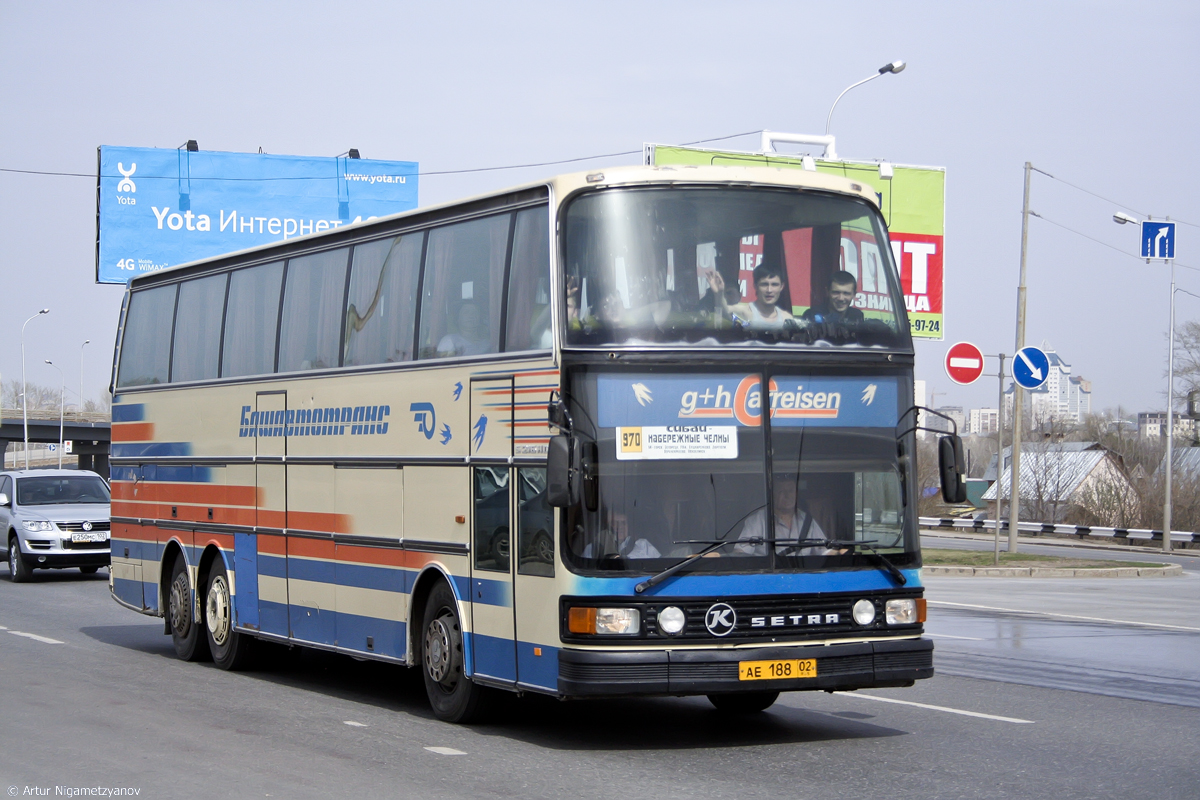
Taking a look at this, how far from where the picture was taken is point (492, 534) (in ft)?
32.7

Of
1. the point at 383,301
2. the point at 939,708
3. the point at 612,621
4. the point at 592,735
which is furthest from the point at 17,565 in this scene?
the point at 612,621

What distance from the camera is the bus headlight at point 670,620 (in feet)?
29.1

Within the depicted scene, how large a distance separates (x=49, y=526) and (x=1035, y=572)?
18.7 m

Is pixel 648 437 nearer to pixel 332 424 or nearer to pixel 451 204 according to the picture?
pixel 451 204

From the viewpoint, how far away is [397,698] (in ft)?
39.7

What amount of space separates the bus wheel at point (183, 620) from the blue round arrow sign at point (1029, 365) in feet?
55.1

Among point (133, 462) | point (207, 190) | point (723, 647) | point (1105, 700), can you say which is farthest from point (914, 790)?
point (207, 190)

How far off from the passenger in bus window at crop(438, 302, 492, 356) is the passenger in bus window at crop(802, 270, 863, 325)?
2.25 m

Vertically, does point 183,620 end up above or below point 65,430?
below

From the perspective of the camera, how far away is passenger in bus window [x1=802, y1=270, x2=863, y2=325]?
31.7 feet

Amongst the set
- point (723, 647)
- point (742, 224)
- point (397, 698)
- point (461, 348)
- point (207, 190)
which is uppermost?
point (207, 190)

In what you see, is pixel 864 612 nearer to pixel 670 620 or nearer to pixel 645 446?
pixel 670 620

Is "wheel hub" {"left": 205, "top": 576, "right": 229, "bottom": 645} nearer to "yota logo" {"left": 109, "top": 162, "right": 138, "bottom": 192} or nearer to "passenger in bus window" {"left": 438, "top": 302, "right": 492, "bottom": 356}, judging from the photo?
"passenger in bus window" {"left": 438, "top": 302, "right": 492, "bottom": 356}

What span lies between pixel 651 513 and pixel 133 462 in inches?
370
